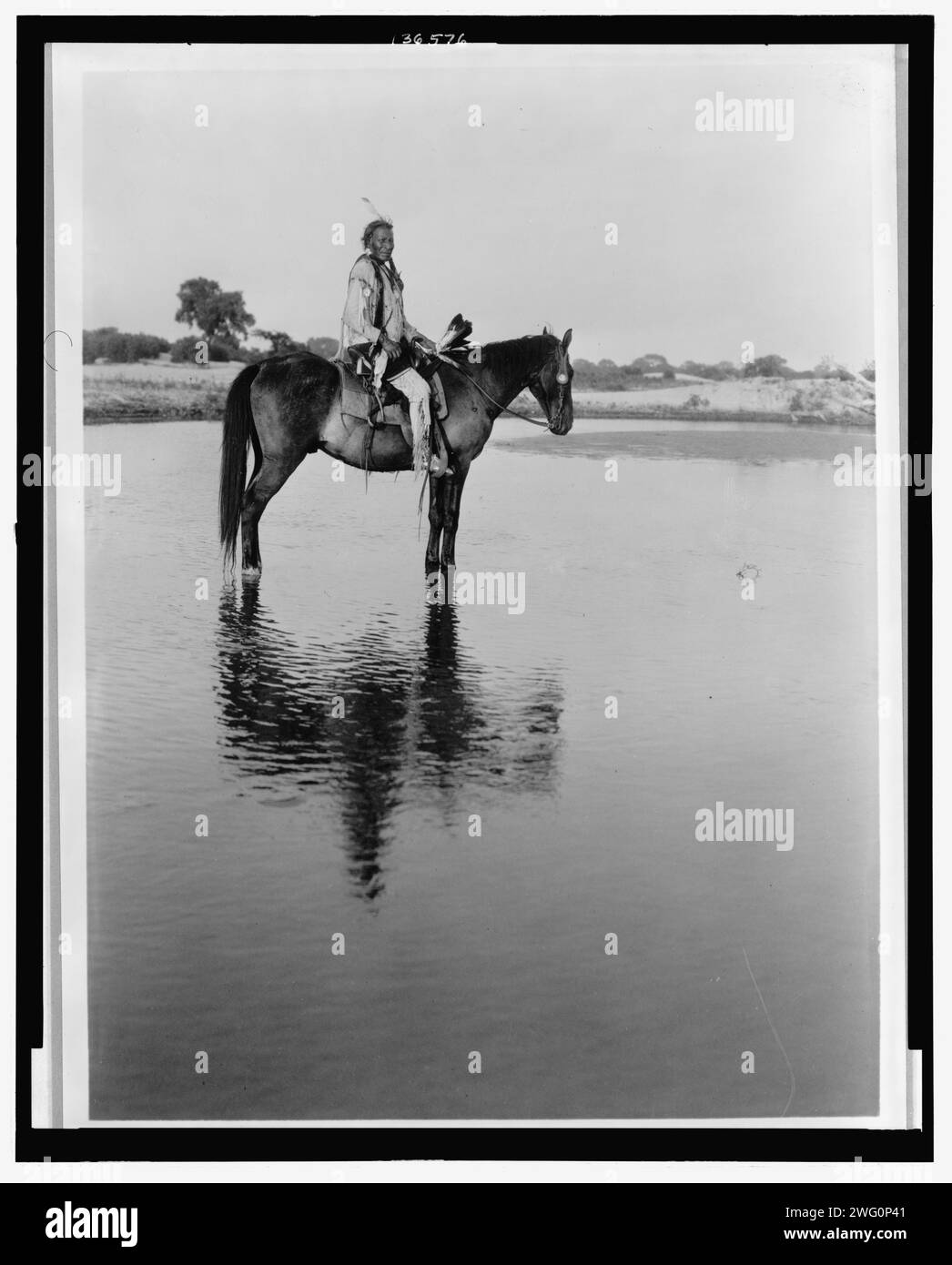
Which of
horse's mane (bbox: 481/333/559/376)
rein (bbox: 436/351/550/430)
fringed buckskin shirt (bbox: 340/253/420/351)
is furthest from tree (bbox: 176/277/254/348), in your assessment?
horse's mane (bbox: 481/333/559/376)

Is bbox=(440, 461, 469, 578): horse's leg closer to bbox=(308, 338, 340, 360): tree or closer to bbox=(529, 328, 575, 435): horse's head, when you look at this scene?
bbox=(529, 328, 575, 435): horse's head

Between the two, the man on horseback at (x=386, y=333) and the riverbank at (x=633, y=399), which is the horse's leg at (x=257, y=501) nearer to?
the riverbank at (x=633, y=399)

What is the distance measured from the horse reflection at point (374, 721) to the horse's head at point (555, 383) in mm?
816

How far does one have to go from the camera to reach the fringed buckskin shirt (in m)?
4.04

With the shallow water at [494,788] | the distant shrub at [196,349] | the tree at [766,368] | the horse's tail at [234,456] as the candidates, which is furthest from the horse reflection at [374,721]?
the tree at [766,368]

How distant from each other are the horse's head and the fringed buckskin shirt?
0.49 m

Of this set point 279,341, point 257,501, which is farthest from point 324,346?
point 257,501

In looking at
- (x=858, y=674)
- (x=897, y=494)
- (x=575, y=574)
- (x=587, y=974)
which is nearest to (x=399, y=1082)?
(x=587, y=974)

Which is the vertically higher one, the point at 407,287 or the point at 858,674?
the point at 407,287

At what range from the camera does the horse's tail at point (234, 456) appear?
4.08m

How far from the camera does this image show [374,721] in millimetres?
4027
